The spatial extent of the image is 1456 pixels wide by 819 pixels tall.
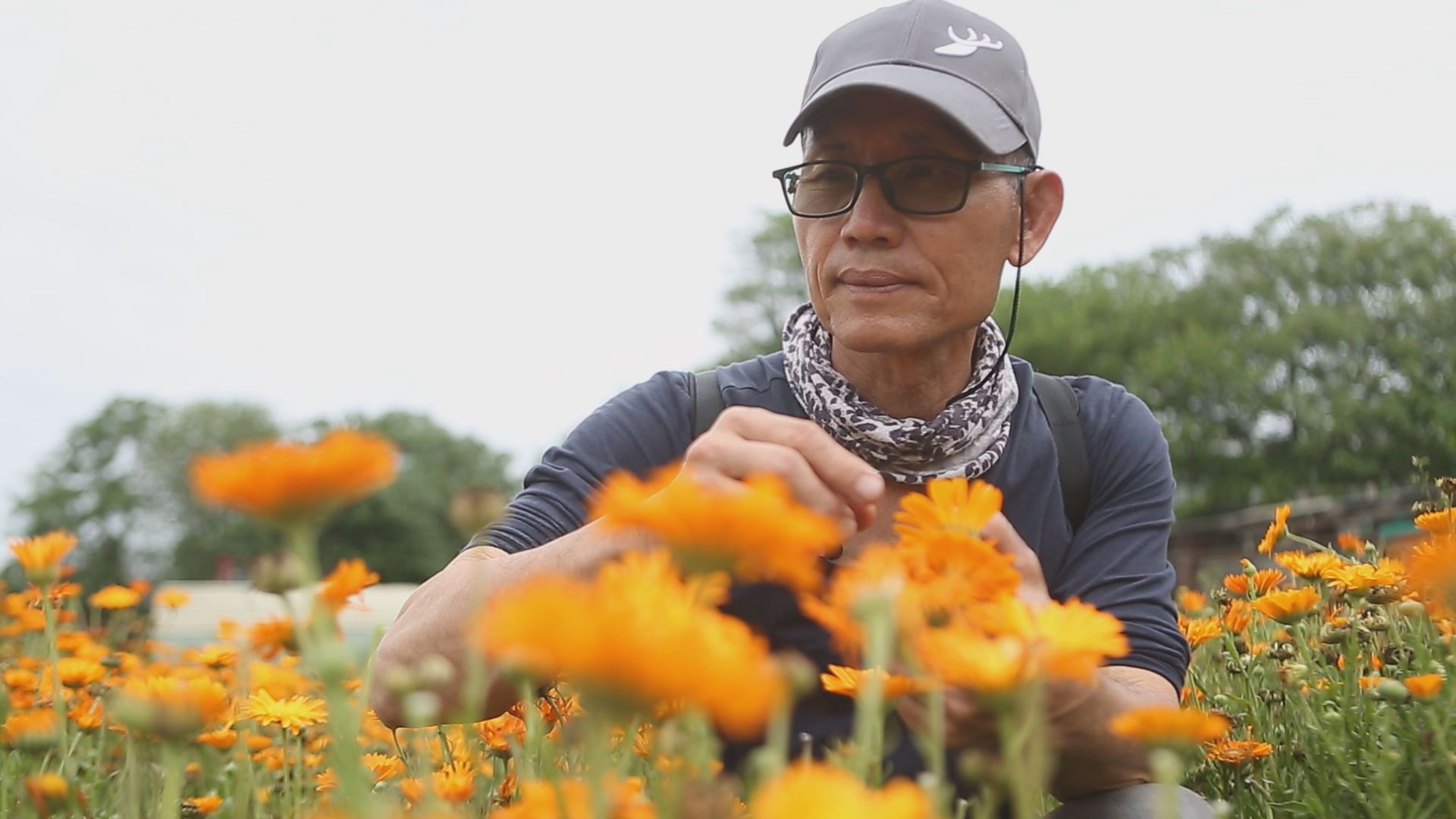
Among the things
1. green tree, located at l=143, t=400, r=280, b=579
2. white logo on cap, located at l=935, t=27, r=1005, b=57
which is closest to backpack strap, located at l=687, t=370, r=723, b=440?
white logo on cap, located at l=935, t=27, r=1005, b=57

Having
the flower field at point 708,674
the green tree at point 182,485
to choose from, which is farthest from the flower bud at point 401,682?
the green tree at point 182,485

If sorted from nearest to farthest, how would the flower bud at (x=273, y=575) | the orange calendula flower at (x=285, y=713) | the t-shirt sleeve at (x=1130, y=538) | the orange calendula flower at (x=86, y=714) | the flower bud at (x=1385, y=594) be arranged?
1. the flower bud at (x=273, y=575)
2. the orange calendula flower at (x=285, y=713)
3. the flower bud at (x=1385, y=594)
4. the t-shirt sleeve at (x=1130, y=538)
5. the orange calendula flower at (x=86, y=714)

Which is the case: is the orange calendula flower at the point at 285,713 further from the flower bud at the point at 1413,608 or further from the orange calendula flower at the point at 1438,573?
the flower bud at the point at 1413,608

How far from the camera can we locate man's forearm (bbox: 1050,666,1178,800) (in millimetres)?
1265

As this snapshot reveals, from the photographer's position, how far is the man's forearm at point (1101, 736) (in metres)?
1.26

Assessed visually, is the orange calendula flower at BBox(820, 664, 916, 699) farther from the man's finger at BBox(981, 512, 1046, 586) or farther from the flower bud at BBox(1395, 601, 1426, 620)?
the flower bud at BBox(1395, 601, 1426, 620)

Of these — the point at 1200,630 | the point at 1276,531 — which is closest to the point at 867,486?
the point at 1200,630

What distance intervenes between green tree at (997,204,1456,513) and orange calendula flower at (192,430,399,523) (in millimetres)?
24851

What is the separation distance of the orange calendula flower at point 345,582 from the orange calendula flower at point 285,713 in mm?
410

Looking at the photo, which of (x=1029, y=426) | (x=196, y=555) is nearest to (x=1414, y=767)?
(x=1029, y=426)

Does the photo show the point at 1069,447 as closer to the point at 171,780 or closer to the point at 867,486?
the point at 867,486

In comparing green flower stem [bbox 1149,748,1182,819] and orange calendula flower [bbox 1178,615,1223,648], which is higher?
green flower stem [bbox 1149,748,1182,819]

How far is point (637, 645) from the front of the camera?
1.74 ft

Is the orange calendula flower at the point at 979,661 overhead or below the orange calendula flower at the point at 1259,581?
overhead
